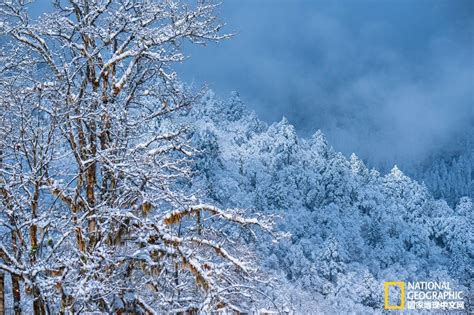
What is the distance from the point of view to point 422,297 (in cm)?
5191

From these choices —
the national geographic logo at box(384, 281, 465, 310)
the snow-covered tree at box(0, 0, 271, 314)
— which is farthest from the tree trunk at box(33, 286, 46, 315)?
the national geographic logo at box(384, 281, 465, 310)

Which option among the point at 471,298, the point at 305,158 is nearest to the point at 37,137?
the point at 471,298

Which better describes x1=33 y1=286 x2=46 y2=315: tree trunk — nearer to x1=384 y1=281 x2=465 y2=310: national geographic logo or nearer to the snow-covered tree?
the snow-covered tree

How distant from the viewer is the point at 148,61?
8.81m

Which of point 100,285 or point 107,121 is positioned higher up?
point 107,121

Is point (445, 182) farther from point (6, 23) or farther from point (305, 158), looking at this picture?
point (6, 23)

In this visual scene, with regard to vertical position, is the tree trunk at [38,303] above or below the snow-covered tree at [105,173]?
below

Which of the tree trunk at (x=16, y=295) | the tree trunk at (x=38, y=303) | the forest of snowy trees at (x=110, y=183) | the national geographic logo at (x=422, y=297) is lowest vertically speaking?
the tree trunk at (x=38, y=303)

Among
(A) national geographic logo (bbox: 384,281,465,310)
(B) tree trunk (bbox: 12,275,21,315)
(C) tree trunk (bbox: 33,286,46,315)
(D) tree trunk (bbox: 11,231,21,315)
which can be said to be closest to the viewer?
(C) tree trunk (bbox: 33,286,46,315)

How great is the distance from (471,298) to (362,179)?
45699mm

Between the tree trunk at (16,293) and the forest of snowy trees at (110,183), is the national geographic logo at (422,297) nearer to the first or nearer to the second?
the forest of snowy trees at (110,183)

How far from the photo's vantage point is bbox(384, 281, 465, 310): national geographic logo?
4962 cm

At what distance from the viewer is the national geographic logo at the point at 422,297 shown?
163 ft

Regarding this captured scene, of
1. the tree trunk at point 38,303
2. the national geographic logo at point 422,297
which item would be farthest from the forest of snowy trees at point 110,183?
the national geographic logo at point 422,297
